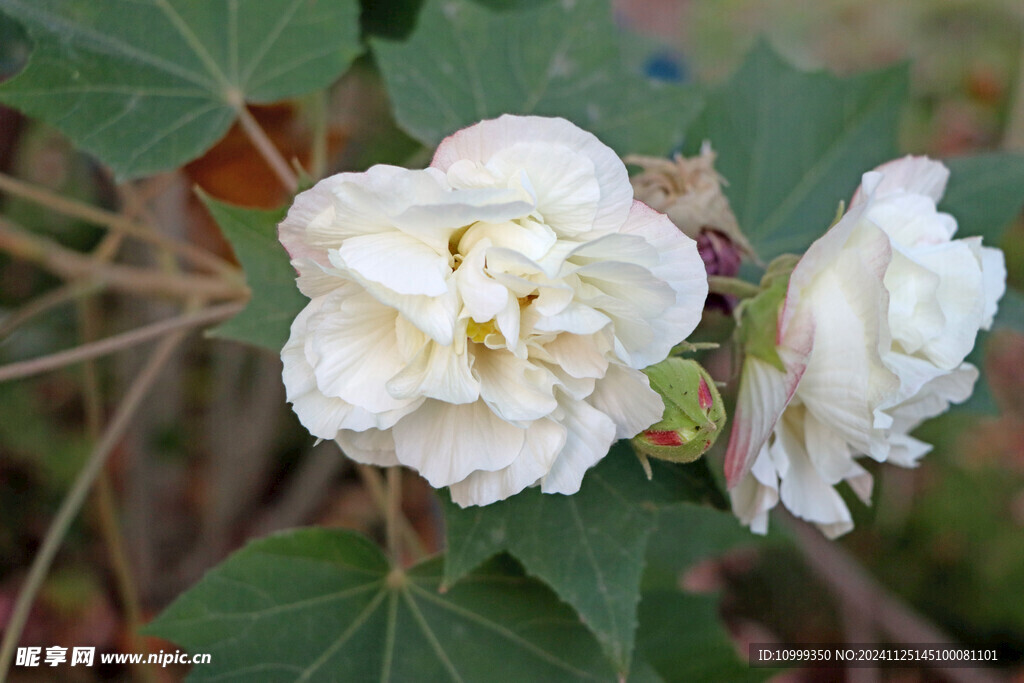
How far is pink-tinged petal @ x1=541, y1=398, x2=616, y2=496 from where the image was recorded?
1.30 feet

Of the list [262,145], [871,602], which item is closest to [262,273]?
[262,145]

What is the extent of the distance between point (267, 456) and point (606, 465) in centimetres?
107

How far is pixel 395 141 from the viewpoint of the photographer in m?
1.04

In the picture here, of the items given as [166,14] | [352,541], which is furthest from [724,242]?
[166,14]

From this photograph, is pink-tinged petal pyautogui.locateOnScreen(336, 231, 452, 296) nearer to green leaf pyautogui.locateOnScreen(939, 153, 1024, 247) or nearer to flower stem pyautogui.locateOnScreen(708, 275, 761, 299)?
flower stem pyautogui.locateOnScreen(708, 275, 761, 299)

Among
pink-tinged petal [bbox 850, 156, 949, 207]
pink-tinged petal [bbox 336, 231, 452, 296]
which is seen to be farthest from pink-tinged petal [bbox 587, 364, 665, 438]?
pink-tinged petal [bbox 850, 156, 949, 207]

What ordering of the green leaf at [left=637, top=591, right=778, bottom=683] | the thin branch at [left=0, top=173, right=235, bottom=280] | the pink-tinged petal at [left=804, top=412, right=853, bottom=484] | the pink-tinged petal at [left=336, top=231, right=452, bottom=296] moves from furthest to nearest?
the green leaf at [left=637, top=591, right=778, bottom=683]
the thin branch at [left=0, top=173, right=235, bottom=280]
the pink-tinged petal at [left=804, top=412, right=853, bottom=484]
the pink-tinged petal at [left=336, top=231, right=452, bottom=296]

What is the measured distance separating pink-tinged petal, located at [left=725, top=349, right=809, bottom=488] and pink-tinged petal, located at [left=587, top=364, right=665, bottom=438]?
76 millimetres

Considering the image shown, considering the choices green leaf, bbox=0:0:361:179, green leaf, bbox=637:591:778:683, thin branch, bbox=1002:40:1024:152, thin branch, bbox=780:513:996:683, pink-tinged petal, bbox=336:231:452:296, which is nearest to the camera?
pink-tinged petal, bbox=336:231:452:296

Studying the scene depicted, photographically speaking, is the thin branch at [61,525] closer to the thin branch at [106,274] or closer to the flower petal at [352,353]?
the thin branch at [106,274]

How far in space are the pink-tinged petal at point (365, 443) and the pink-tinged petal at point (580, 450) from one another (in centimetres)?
9

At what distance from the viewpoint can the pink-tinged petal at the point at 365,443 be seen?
1.34ft

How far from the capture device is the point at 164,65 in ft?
2.06

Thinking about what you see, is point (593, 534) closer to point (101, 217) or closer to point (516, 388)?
point (516, 388)
